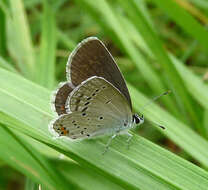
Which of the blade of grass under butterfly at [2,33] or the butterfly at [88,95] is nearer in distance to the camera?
the butterfly at [88,95]

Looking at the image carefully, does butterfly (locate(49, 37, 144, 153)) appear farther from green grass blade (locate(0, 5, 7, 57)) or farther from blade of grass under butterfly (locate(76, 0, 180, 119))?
green grass blade (locate(0, 5, 7, 57))

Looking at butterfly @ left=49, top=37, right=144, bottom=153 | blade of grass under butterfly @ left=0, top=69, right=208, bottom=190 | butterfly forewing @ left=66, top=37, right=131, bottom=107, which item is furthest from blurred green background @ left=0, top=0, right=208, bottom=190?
butterfly forewing @ left=66, top=37, right=131, bottom=107

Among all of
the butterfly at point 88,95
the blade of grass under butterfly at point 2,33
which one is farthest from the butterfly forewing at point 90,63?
the blade of grass under butterfly at point 2,33

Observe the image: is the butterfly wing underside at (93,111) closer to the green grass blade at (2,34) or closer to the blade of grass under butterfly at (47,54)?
the blade of grass under butterfly at (47,54)

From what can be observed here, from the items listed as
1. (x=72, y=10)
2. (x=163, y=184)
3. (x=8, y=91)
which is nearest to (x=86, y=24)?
(x=72, y=10)

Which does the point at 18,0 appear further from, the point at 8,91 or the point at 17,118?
the point at 17,118

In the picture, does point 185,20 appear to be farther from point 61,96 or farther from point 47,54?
point 61,96
